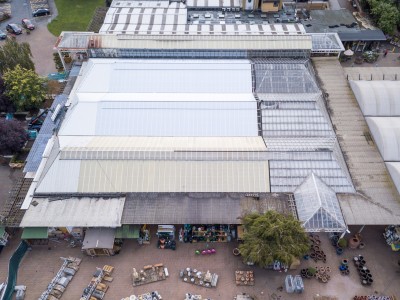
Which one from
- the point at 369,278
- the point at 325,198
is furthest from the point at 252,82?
the point at 369,278

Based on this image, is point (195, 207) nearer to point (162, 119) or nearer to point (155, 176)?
point (155, 176)

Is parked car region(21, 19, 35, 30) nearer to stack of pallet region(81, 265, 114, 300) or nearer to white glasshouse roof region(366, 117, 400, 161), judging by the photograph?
stack of pallet region(81, 265, 114, 300)

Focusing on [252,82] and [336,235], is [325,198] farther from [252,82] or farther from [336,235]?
[252,82]

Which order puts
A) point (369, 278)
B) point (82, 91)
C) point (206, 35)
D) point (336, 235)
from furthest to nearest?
point (206, 35)
point (82, 91)
point (336, 235)
point (369, 278)

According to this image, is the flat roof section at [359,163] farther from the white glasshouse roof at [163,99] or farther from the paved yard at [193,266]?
the white glasshouse roof at [163,99]

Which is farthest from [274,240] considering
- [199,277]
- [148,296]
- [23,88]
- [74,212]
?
[23,88]

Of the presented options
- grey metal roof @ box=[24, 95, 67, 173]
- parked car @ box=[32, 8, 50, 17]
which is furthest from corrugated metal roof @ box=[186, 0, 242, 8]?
grey metal roof @ box=[24, 95, 67, 173]

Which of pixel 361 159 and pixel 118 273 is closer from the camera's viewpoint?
pixel 118 273
